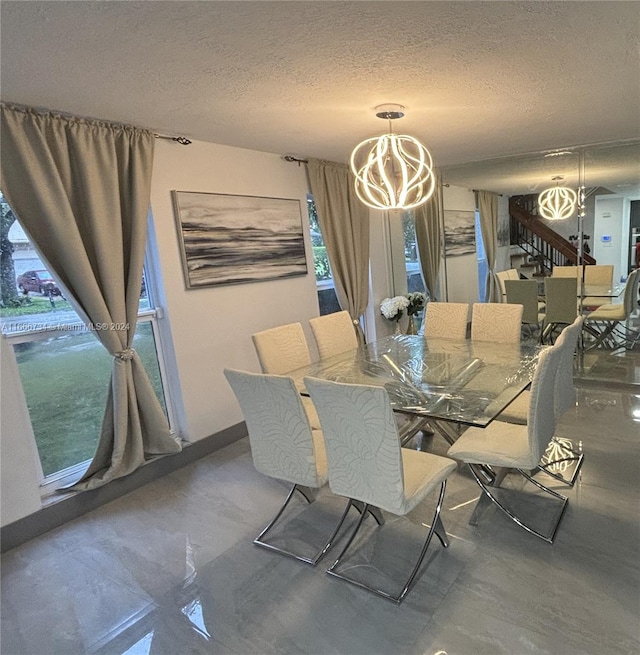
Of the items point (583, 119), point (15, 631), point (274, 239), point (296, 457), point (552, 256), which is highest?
point (583, 119)

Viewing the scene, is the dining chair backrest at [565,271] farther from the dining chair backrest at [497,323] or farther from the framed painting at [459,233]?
the dining chair backrest at [497,323]

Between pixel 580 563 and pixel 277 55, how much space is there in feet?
8.39

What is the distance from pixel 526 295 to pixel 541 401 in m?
2.94

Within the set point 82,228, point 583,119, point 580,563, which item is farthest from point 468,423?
point 583,119

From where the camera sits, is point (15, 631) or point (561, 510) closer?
point (15, 631)

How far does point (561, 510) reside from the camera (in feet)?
7.54

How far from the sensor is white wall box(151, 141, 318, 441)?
3.05 m

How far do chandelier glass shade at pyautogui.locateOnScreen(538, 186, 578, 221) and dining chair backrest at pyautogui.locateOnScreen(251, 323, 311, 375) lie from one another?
294 cm

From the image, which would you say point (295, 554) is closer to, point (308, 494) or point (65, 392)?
point (308, 494)

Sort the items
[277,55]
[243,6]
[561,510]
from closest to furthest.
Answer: [243,6] < [277,55] < [561,510]

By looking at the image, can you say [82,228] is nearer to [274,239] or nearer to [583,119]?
[274,239]

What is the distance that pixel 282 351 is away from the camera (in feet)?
10.2

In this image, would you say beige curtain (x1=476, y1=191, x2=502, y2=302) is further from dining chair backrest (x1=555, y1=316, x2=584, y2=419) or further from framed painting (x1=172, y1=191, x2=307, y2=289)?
dining chair backrest (x1=555, y1=316, x2=584, y2=419)

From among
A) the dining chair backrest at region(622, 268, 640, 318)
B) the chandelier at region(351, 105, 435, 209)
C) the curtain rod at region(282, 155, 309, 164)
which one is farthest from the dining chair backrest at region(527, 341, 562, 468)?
the dining chair backrest at region(622, 268, 640, 318)
